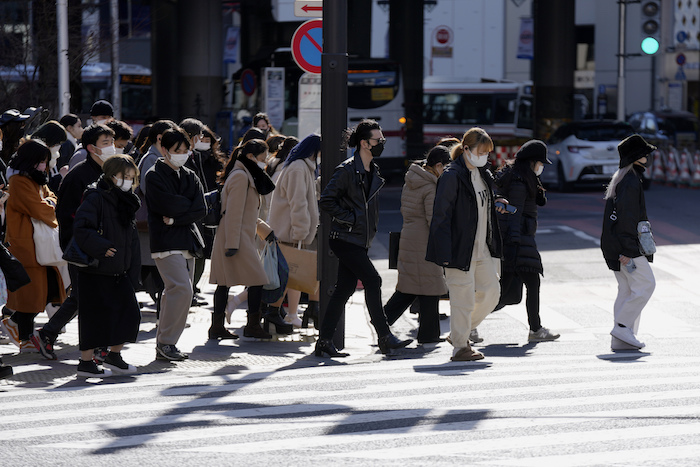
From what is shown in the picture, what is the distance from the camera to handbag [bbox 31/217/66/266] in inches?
345

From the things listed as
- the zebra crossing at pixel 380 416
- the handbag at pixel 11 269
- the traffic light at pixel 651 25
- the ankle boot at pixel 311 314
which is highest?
the traffic light at pixel 651 25

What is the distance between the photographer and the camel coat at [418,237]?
9391mm

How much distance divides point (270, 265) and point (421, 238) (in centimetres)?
132

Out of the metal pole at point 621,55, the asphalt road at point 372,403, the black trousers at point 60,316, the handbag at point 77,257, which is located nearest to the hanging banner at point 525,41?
the metal pole at point 621,55

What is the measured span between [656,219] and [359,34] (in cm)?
2212

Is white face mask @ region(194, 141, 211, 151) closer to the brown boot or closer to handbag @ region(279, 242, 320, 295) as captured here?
handbag @ region(279, 242, 320, 295)

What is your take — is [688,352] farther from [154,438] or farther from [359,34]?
[359,34]

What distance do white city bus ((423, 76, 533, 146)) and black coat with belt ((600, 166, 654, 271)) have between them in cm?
2893

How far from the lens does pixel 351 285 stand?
8898 millimetres

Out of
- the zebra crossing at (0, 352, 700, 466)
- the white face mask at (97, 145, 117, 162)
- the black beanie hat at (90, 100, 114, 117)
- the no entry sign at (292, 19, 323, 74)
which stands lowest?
the zebra crossing at (0, 352, 700, 466)

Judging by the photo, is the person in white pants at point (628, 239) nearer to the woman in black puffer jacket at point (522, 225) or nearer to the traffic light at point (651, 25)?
the woman in black puffer jacket at point (522, 225)

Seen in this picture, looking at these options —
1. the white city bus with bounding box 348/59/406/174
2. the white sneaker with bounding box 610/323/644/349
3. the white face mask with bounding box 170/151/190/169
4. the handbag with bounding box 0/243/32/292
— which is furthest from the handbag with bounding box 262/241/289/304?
the white city bus with bounding box 348/59/406/174

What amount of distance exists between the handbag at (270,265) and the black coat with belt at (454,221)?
179 cm

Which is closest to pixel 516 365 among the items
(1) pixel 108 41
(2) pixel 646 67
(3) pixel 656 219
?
(3) pixel 656 219
